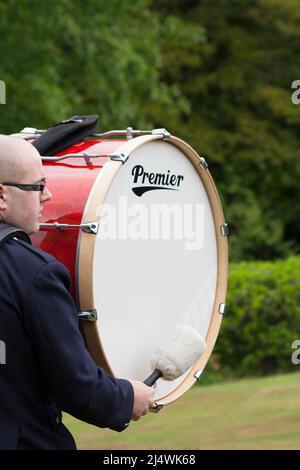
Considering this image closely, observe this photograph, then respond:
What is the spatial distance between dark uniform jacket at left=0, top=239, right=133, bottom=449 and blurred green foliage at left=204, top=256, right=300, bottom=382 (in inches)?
271

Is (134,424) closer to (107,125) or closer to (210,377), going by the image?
(210,377)

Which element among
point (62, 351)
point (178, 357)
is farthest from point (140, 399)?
point (62, 351)

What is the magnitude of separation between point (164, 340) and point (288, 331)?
6.23 metres

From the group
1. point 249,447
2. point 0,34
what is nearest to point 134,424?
point 249,447

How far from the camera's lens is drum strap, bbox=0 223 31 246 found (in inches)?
116

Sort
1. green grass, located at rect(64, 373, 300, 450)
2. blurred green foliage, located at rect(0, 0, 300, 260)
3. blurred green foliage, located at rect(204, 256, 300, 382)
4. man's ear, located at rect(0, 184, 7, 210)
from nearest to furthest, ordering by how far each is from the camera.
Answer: man's ear, located at rect(0, 184, 7, 210) → green grass, located at rect(64, 373, 300, 450) → blurred green foliage, located at rect(204, 256, 300, 382) → blurred green foliage, located at rect(0, 0, 300, 260)

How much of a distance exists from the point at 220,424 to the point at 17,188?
432 centimetres

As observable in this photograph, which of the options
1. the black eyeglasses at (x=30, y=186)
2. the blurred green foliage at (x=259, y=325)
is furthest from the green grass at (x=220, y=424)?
the black eyeglasses at (x=30, y=186)

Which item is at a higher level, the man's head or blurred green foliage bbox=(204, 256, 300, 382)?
the man's head

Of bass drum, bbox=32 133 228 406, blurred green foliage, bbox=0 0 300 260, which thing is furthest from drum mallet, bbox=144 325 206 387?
blurred green foliage, bbox=0 0 300 260

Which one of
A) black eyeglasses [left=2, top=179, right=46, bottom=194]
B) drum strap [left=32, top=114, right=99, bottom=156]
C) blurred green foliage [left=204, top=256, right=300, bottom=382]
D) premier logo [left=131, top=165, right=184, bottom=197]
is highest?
drum strap [left=32, top=114, right=99, bottom=156]

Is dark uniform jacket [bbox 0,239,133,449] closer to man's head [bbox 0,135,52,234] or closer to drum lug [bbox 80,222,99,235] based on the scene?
man's head [bbox 0,135,52,234]

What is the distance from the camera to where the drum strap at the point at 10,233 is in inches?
116

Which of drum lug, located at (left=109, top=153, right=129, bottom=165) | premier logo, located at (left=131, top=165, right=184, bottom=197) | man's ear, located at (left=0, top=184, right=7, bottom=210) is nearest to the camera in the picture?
man's ear, located at (left=0, top=184, right=7, bottom=210)
